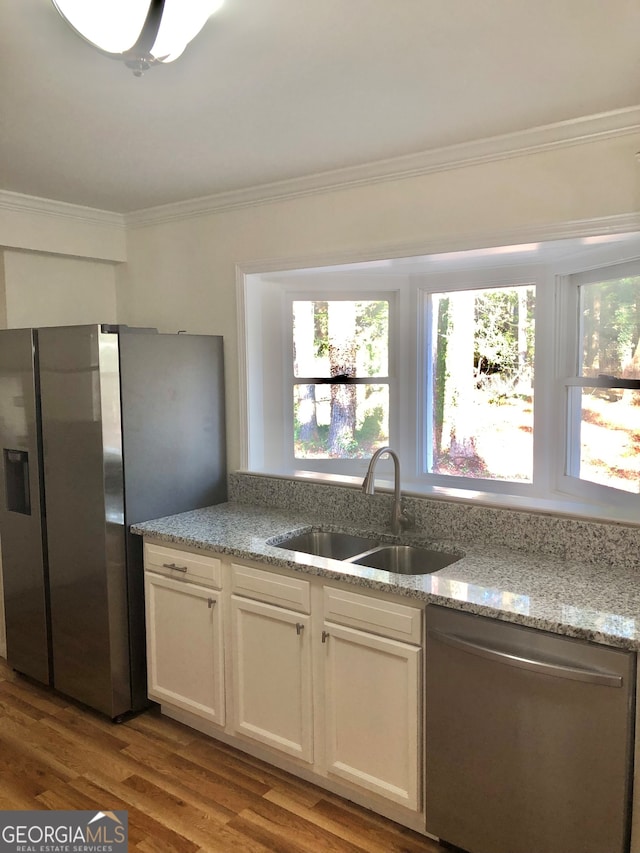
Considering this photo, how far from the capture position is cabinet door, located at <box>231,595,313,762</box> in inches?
96.7

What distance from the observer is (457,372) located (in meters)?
3.46

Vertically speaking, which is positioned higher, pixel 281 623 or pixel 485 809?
pixel 281 623

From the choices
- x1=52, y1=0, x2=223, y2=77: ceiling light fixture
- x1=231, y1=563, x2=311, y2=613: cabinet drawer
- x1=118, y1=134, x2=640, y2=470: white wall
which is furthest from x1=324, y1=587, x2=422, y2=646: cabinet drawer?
x1=52, y1=0, x2=223, y2=77: ceiling light fixture

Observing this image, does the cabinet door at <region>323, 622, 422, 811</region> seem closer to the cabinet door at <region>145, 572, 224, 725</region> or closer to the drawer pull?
the cabinet door at <region>145, 572, 224, 725</region>

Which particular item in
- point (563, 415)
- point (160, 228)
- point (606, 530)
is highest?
point (160, 228)

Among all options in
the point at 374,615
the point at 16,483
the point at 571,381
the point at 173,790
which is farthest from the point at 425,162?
the point at 173,790

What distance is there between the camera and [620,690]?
1753 mm

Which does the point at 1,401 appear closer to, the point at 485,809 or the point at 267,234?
the point at 267,234

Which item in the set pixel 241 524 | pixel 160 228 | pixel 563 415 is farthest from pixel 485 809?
pixel 160 228

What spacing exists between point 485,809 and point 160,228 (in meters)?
3.00

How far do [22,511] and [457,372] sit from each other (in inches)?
87.7

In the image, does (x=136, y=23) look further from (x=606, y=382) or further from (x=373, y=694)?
(x=606, y=382)

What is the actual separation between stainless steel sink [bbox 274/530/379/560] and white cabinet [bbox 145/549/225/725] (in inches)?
15.3

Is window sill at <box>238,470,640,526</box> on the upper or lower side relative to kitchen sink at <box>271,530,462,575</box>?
upper
